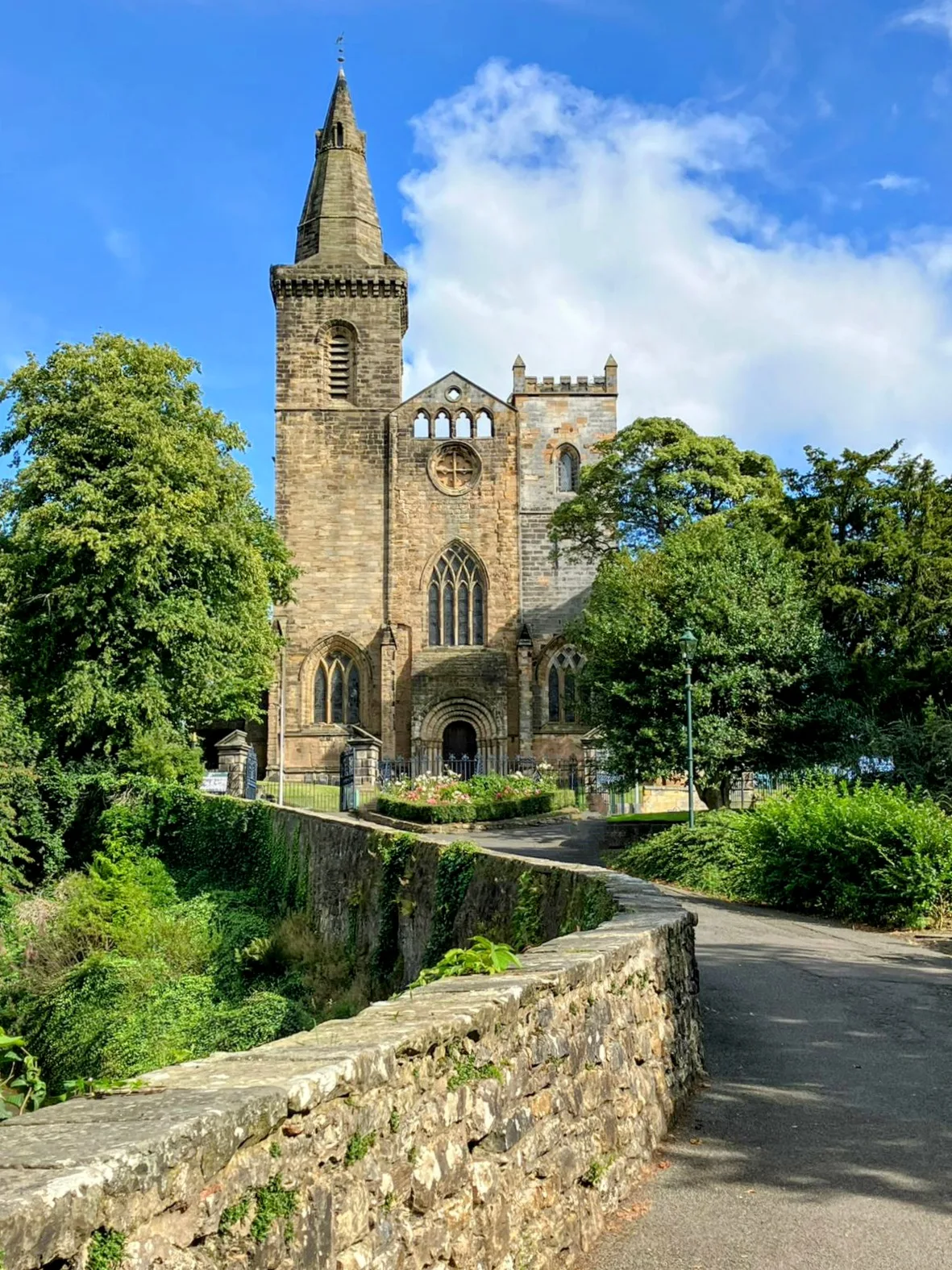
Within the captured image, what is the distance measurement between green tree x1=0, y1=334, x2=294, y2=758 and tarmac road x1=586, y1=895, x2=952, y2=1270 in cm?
1855

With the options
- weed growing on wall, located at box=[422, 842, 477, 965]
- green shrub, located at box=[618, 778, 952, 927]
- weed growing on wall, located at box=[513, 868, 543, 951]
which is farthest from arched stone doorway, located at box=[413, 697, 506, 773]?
weed growing on wall, located at box=[513, 868, 543, 951]

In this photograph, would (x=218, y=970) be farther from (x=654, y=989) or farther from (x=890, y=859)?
(x=654, y=989)

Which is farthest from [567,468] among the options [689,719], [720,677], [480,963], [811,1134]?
[480,963]

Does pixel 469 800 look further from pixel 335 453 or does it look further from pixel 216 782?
pixel 335 453

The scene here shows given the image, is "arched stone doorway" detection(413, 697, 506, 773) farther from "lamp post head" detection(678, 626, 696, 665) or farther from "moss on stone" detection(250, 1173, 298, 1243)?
"moss on stone" detection(250, 1173, 298, 1243)

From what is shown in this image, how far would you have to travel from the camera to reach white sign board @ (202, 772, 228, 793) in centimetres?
3078

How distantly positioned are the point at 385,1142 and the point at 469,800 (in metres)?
25.7

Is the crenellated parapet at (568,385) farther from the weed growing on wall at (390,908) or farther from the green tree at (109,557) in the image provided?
the weed growing on wall at (390,908)

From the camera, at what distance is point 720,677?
2158 centimetres

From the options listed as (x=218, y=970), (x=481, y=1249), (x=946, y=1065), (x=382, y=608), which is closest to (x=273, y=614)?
(x=382, y=608)

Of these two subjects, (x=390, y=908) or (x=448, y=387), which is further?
(x=448, y=387)

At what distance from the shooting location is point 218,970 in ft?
57.5

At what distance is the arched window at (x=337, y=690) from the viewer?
40.8 m

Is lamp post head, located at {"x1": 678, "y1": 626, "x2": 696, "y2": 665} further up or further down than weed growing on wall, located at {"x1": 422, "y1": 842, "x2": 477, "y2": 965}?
further up
